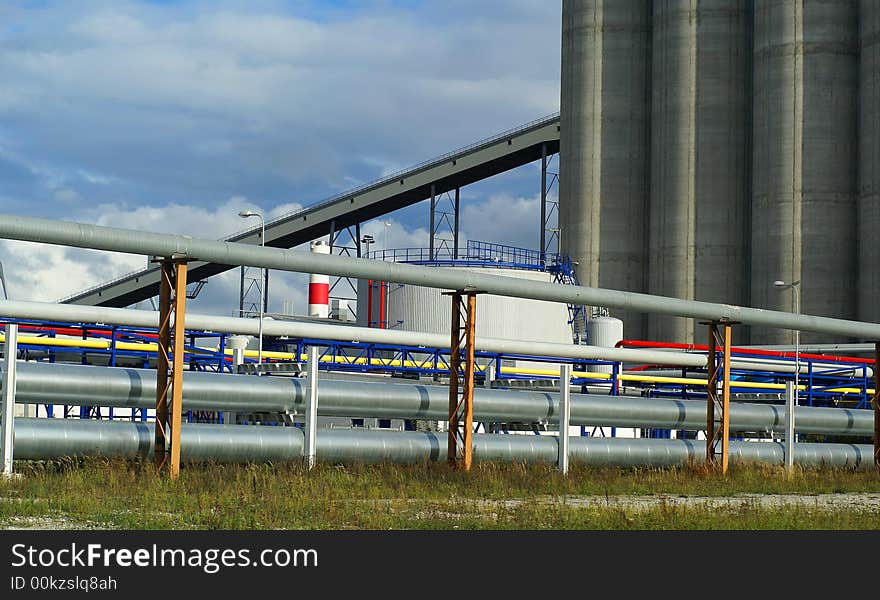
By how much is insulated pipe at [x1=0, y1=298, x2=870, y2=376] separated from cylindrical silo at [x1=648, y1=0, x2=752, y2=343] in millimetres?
30745

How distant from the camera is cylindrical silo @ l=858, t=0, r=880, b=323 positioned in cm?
5894

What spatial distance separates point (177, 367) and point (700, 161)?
5083 cm

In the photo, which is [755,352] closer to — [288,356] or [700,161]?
[700,161]

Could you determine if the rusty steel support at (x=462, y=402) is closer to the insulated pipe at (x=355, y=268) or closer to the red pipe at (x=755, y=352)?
the insulated pipe at (x=355, y=268)

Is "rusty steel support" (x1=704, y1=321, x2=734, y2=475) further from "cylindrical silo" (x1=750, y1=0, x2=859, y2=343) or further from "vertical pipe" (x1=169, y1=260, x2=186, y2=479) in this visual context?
"cylindrical silo" (x1=750, y1=0, x2=859, y2=343)

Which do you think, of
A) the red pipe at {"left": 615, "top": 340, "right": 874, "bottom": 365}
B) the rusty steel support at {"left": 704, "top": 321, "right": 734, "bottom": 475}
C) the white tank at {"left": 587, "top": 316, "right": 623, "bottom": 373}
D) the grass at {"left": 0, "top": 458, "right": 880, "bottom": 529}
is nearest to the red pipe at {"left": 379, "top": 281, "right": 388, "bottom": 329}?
the white tank at {"left": 587, "top": 316, "right": 623, "bottom": 373}

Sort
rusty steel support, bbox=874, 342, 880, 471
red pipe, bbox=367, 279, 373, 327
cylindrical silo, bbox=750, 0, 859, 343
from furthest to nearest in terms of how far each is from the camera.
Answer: cylindrical silo, bbox=750, 0, 859, 343 → red pipe, bbox=367, 279, 373, 327 → rusty steel support, bbox=874, 342, 880, 471

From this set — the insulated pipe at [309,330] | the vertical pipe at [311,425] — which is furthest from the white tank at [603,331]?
the vertical pipe at [311,425]

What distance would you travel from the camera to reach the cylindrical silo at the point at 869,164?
2320 inches

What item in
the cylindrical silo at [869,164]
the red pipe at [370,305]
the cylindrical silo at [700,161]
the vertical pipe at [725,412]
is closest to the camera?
the vertical pipe at [725,412]

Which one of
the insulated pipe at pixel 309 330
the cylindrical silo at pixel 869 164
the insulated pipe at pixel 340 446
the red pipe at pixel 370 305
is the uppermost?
the cylindrical silo at pixel 869 164
